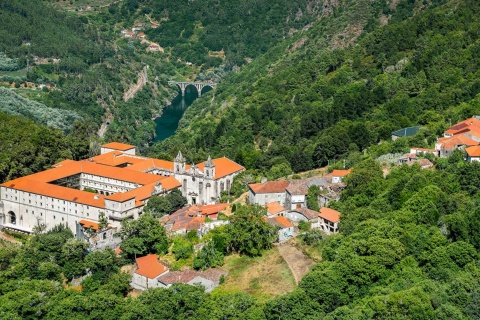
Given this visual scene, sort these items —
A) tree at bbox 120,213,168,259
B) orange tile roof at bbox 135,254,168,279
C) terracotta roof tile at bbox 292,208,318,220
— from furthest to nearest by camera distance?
terracotta roof tile at bbox 292,208,318,220 → tree at bbox 120,213,168,259 → orange tile roof at bbox 135,254,168,279

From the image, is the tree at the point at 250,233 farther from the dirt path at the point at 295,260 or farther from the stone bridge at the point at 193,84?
the stone bridge at the point at 193,84

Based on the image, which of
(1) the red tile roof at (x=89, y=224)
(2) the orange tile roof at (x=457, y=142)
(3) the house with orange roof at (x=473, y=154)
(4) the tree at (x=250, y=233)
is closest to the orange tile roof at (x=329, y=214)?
(4) the tree at (x=250, y=233)

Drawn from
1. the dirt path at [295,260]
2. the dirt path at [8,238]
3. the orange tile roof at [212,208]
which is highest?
the orange tile roof at [212,208]

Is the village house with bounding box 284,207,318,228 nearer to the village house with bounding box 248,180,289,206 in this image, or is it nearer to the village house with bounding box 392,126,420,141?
the village house with bounding box 248,180,289,206

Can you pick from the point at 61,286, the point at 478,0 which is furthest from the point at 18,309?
the point at 478,0

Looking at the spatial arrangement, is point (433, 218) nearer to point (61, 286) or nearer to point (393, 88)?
point (61, 286)

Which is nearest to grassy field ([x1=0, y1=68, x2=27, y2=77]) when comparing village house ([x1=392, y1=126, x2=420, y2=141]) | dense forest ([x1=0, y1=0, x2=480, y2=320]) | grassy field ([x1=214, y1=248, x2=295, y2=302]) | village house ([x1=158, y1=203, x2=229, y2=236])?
dense forest ([x1=0, y1=0, x2=480, y2=320])
